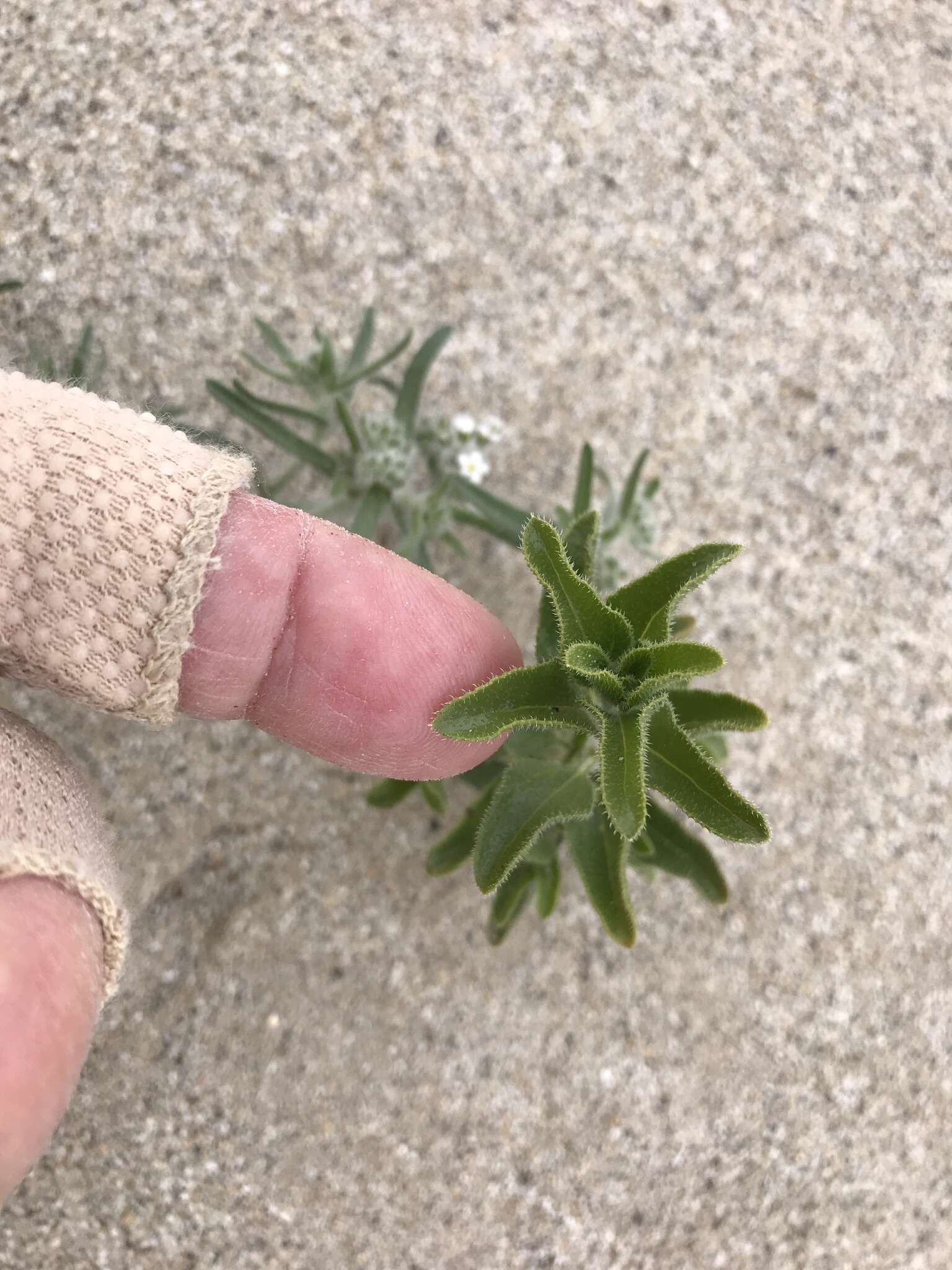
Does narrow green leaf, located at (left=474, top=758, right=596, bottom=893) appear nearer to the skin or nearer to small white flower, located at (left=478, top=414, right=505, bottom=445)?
the skin

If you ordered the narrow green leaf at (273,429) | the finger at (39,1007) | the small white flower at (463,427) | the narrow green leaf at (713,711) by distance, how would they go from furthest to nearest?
the small white flower at (463,427)
the narrow green leaf at (273,429)
the narrow green leaf at (713,711)
the finger at (39,1007)

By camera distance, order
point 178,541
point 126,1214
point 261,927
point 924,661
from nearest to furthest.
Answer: point 178,541 → point 126,1214 → point 261,927 → point 924,661

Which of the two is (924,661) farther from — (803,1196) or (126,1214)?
(126,1214)

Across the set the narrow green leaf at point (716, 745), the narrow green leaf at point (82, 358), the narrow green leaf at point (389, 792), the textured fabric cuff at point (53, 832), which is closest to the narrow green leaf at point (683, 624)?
the narrow green leaf at point (716, 745)

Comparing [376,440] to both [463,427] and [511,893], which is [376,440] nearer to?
[463,427]

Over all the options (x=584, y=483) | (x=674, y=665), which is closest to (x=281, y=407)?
(x=584, y=483)

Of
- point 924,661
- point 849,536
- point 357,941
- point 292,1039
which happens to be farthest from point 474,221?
point 292,1039

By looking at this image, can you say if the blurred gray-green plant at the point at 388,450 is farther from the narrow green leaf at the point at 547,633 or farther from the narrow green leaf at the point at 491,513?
the narrow green leaf at the point at 547,633
